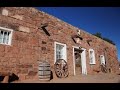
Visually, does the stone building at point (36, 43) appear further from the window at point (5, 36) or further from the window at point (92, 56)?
the window at point (92, 56)

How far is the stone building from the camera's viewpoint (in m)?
5.80

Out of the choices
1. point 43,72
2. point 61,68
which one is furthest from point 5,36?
point 61,68

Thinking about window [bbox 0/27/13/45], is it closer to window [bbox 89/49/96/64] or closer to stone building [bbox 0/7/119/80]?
stone building [bbox 0/7/119/80]

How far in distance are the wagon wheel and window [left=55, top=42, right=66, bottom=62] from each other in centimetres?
30

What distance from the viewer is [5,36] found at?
5816mm

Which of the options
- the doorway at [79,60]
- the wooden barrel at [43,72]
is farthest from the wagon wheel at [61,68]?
the wooden barrel at [43,72]

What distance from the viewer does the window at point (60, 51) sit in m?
8.20

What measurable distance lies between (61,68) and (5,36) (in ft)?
11.9

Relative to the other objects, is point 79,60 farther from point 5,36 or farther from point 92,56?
point 5,36

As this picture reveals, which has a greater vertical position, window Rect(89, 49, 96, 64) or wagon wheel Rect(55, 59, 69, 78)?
window Rect(89, 49, 96, 64)

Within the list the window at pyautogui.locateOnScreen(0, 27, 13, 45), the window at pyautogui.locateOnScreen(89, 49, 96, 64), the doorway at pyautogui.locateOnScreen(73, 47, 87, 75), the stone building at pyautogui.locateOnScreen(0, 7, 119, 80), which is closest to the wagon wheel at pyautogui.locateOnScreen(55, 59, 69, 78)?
the stone building at pyautogui.locateOnScreen(0, 7, 119, 80)

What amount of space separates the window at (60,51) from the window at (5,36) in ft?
9.74
